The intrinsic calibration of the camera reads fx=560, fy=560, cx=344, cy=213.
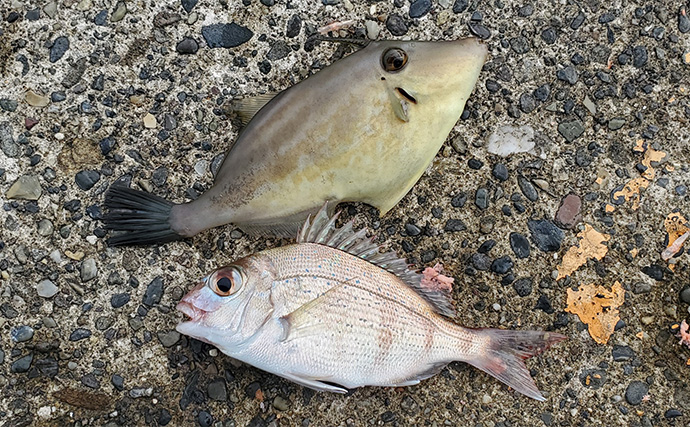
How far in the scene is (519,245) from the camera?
302cm

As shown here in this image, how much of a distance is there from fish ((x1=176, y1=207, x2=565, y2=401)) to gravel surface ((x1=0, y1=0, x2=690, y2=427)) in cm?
22

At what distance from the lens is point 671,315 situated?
2.97 metres

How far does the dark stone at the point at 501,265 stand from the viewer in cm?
300

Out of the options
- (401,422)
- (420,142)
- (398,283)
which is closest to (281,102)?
(420,142)

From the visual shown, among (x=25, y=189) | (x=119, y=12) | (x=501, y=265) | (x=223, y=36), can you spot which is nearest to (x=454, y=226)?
(x=501, y=265)

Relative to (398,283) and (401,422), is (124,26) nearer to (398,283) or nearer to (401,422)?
(398,283)

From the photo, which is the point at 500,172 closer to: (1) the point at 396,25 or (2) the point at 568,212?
(2) the point at 568,212

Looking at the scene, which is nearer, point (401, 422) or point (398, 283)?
point (398, 283)

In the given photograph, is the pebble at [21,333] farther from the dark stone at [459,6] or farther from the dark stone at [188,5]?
the dark stone at [459,6]

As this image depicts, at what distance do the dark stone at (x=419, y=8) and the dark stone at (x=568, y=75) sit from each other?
80cm

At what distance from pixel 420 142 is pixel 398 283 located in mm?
692

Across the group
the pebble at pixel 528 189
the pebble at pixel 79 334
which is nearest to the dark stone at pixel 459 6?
the pebble at pixel 528 189

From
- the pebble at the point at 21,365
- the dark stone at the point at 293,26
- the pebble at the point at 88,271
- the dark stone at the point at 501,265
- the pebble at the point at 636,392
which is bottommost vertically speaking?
the pebble at the point at 636,392

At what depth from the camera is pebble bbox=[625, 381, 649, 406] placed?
2.95 metres
